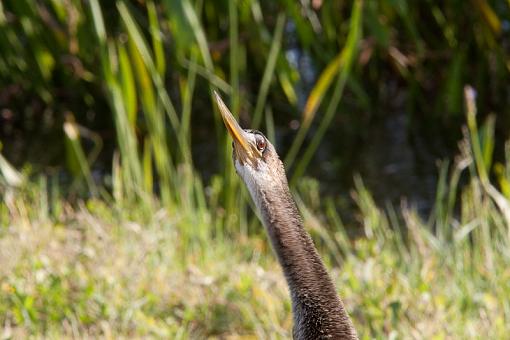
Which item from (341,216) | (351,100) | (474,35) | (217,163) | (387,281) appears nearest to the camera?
(387,281)

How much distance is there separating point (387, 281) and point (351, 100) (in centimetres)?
340

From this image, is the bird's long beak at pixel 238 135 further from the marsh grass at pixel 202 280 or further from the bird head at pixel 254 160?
the marsh grass at pixel 202 280

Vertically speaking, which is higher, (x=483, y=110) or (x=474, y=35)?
(x=474, y=35)

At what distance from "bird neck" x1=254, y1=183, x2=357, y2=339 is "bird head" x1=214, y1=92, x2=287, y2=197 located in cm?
3

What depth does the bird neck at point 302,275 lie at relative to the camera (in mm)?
2262

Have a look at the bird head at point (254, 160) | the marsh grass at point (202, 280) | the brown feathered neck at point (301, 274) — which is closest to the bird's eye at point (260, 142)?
the bird head at point (254, 160)

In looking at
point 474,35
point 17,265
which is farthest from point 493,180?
point 17,265

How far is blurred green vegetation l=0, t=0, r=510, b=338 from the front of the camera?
3369 millimetres

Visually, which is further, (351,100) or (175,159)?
(351,100)

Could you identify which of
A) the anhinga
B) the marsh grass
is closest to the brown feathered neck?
the anhinga

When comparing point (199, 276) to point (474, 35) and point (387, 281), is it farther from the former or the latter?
point (474, 35)

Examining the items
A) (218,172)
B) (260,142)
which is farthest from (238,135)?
(218,172)

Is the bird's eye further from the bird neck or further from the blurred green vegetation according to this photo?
the blurred green vegetation

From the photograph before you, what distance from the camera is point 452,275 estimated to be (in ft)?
11.9
